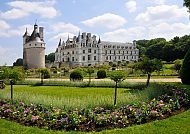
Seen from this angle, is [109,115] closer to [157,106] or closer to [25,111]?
[157,106]

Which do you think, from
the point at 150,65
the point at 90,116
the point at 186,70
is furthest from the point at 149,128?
the point at 150,65

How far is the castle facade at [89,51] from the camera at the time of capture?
74062 millimetres

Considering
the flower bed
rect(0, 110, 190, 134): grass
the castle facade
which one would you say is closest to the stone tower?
the castle facade

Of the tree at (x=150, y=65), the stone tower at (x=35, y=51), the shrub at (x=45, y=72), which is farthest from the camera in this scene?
the stone tower at (x=35, y=51)

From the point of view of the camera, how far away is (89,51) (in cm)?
7544

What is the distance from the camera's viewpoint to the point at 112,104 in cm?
790

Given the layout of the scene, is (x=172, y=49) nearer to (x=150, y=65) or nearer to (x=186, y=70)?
(x=150, y=65)

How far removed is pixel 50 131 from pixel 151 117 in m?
2.41

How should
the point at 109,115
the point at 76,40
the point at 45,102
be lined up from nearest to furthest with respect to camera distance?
the point at 109,115, the point at 45,102, the point at 76,40

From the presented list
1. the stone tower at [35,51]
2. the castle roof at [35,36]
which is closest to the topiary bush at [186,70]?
the stone tower at [35,51]

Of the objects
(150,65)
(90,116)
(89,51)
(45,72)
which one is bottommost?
(90,116)

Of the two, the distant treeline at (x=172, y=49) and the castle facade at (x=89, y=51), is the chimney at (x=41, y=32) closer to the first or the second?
the castle facade at (x=89, y=51)

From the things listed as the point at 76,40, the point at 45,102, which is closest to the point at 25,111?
the point at 45,102

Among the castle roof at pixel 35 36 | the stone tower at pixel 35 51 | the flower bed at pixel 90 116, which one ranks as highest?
the castle roof at pixel 35 36
